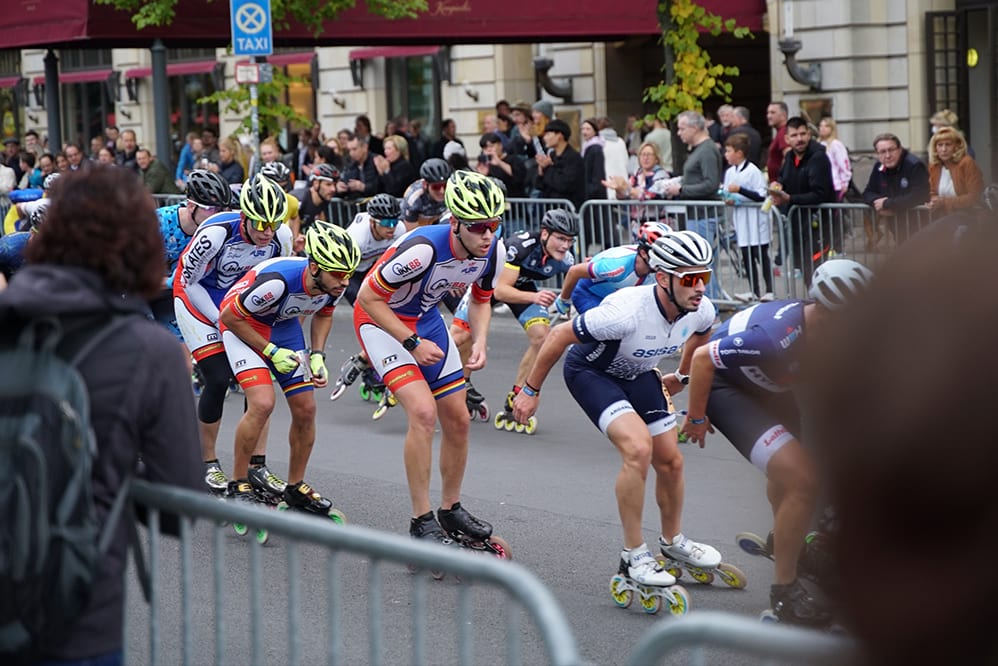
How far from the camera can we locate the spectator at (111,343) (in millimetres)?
3121

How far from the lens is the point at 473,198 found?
7.80 m

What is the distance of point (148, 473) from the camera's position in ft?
11.2

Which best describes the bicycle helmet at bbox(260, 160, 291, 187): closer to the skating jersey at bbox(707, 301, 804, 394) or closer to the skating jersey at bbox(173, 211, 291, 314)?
the skating jersey at bbox(173, 211, 291, 314)

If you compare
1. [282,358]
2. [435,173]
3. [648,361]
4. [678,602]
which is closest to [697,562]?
[678,602]

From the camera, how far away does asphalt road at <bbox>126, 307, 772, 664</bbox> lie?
233 inches

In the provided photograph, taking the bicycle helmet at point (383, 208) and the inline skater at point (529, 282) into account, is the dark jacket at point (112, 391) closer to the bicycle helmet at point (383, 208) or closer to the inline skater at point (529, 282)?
the inline skater at point (529, 282)

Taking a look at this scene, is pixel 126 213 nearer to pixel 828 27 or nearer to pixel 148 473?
pixel 148 473

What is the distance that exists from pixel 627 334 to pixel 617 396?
293 millimetres

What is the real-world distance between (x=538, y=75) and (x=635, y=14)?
5.63m

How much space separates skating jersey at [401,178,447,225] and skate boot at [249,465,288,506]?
20.2 ft

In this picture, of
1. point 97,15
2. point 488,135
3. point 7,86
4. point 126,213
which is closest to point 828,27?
point 488,135

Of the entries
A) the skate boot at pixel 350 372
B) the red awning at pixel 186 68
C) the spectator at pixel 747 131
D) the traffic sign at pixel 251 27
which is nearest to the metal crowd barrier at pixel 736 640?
the skate boot at pixel 350 372

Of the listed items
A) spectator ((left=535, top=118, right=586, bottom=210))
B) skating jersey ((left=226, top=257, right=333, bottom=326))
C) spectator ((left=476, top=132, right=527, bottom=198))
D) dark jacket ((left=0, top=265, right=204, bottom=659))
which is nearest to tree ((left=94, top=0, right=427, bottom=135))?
spectator ((left=476, top=132, right=527, bottom=198))

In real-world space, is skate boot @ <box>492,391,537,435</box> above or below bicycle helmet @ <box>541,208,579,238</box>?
below
